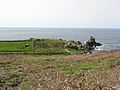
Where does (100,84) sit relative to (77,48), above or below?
above

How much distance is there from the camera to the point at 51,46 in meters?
65.9

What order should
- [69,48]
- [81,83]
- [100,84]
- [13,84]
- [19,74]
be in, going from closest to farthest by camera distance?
[100,84] < [81,83] < [13,84] < [19,74] < [69,48]

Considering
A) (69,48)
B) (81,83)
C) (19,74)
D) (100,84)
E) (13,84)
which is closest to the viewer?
(100,84)

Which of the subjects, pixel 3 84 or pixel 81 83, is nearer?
pixel 81 83

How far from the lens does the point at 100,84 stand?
6.09m

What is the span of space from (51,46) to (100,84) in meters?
59.9

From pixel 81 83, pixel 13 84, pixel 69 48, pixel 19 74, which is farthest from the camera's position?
pixel 69 48

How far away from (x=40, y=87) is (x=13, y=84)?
1354 cm

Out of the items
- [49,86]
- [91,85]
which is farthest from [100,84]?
[49,86]

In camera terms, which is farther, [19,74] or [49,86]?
[19,74]

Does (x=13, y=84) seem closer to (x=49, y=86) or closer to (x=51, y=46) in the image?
(x=49, y=86)

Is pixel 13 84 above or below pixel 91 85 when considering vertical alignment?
below

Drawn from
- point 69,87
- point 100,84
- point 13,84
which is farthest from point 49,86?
point 13,84

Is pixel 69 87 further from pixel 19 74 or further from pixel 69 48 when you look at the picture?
pixel 69 48
